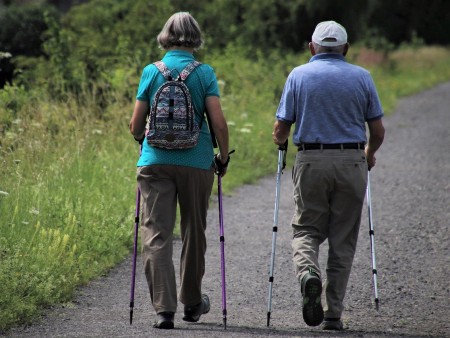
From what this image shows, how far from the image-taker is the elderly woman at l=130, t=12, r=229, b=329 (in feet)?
20.5

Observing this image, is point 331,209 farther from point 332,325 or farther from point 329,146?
point 332,325

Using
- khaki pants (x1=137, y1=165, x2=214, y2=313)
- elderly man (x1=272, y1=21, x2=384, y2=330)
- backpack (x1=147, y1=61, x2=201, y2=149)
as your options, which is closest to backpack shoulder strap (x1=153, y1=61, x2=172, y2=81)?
backpack (x1=147, y1=61, x2=201, y2=149)

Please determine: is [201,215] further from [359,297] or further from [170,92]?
[359,297]

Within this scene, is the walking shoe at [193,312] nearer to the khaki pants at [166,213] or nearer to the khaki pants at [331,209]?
the khaki pants at [166,213]

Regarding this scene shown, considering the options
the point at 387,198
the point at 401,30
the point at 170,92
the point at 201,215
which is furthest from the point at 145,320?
the point at 401,30

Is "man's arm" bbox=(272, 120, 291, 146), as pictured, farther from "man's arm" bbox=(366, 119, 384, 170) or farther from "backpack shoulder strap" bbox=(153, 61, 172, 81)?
"backpack shoulder strap" bbox=(153, 61, 172, 81)

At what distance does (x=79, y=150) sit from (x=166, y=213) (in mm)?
4762

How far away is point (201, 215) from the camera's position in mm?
6473

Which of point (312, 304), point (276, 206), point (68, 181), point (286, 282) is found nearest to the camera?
point (312, 304)

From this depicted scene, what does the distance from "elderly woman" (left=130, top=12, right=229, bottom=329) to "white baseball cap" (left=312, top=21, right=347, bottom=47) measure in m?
0.69

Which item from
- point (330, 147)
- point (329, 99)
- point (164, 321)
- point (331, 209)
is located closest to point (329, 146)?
point (330, 147)

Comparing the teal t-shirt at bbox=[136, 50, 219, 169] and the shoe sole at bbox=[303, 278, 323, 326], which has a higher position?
the teal t-shirt at bbox=[136, 50, 219, 169]

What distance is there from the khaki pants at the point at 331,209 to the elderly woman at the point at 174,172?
0.53 meters

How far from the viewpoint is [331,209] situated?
6.55 metres
